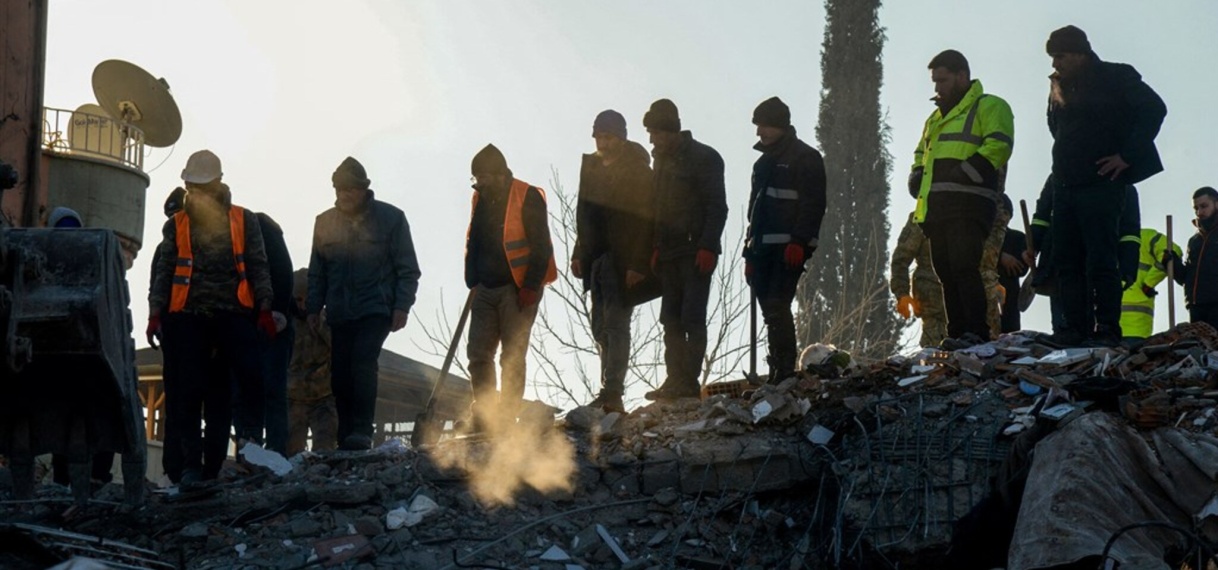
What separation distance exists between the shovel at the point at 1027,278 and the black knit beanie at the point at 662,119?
2550 millimetres

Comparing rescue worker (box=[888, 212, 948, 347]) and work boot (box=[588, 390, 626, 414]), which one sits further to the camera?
rescue worker (box=[888, 212, 948, 347])

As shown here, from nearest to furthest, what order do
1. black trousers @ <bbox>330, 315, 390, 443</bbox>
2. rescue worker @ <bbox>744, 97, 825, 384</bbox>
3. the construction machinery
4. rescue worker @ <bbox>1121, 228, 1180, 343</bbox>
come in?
the construction machinery → black trousers @ <bbox>330, 315, 390, 443</bbox> → rescue worker @ <bbox>744, 97, 825, 384</bbox> → rescue worker @ <bbox>1121, 228, 1180, 343</bbox>

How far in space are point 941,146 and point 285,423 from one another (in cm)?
450

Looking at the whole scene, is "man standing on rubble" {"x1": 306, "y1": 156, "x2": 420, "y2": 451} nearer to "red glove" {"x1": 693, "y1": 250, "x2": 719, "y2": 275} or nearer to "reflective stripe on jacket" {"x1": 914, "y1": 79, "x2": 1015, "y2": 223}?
"red glove" {"x1": 693, "y1": 250, "x2": 719, "y2": 275}

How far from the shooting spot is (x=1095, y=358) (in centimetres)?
986

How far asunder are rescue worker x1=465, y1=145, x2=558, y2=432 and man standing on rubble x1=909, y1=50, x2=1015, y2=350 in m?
2.44

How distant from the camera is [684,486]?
30.9 ft

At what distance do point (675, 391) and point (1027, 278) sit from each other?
3.76 m

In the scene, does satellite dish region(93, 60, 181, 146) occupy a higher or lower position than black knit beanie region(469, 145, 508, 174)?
higher

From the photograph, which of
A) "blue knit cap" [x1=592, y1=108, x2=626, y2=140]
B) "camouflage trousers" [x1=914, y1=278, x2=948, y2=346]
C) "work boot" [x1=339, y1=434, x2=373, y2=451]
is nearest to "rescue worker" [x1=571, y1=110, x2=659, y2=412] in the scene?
"blue knit cap" [x1=592, y1=108, x2=626, y2=140]

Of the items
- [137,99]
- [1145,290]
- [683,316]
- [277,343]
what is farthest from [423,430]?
[137,99]

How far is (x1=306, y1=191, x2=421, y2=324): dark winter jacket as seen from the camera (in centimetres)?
1045

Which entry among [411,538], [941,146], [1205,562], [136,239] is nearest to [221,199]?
[411,538]

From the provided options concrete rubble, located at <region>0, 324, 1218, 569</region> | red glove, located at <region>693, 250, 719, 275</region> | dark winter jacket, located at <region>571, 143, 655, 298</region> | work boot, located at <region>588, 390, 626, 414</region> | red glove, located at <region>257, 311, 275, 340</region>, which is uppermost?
dark winter jacket, located at <region>571, 143, 655, 298</region>
